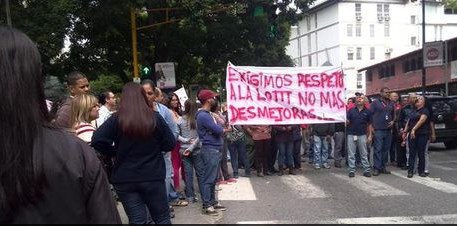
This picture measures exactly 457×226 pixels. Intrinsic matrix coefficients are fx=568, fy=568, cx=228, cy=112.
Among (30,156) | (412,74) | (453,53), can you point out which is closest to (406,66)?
(412,74)

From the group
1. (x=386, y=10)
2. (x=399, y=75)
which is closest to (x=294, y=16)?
(x=399, y=75)

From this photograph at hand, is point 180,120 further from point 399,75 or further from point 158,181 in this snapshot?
point 399,75

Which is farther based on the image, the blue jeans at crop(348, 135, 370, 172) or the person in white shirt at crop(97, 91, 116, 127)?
the blue jeans at crop(348, 135, 370, 172)

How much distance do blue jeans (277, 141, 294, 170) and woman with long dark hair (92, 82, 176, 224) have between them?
7.74 meters

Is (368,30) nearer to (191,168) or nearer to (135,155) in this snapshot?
(191,168)

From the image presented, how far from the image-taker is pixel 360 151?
11891 millimetres

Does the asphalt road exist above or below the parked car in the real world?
below

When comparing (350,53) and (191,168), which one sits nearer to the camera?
(191,168)

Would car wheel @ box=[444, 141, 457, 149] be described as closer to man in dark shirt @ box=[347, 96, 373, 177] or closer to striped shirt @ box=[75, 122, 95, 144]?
man in dark shirt @ box=[347, 96, 373, 177]

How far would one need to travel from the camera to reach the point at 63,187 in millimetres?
1778

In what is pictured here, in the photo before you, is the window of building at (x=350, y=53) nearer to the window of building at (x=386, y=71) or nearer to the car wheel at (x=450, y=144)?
the window of building at (x=386, y=71)

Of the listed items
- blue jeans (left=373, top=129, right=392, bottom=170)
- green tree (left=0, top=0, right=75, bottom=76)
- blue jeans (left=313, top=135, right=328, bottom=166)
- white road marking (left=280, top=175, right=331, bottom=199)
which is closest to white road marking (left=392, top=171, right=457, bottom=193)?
blue jeans (left=373, top=129, right=392, bottom=170)

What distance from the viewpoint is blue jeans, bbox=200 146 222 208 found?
7.68 meters

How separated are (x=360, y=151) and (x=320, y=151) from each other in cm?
185
